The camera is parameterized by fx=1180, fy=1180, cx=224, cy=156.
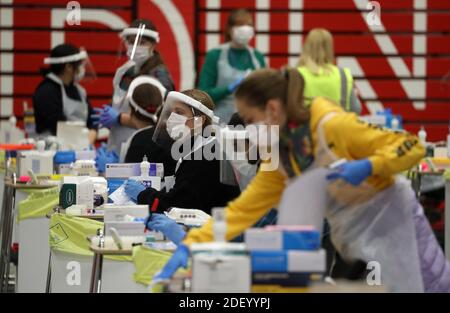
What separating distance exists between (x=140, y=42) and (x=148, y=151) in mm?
1457

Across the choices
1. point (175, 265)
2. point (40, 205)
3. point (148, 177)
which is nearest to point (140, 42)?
point (40, 205)

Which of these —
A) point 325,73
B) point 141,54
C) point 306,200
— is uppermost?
point 141,54

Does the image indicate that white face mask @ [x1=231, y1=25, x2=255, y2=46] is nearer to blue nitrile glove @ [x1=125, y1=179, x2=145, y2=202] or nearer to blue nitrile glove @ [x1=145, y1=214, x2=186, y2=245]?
blue nitrile glove @ [x1=125, y1=179, x2=145, y2=202]

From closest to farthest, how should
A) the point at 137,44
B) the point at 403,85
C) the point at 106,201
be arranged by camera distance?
the point at 106,201
the point at 137,44
the point at 403,85

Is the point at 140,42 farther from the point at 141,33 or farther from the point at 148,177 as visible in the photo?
the point at 148,177

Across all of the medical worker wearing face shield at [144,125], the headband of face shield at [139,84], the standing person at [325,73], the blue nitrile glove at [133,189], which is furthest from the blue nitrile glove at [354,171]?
the headband of face shield at [139,84]

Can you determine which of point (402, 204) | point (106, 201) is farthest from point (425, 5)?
point (402, 204)

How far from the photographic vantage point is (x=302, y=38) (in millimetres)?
12938

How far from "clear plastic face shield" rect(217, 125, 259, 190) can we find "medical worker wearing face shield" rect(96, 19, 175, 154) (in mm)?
2442

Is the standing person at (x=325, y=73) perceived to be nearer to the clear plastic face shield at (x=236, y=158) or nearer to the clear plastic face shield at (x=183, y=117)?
the clear plastic face shield at (x=183, y=117)

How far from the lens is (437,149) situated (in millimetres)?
9508

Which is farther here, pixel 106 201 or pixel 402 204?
pixel 106 201
